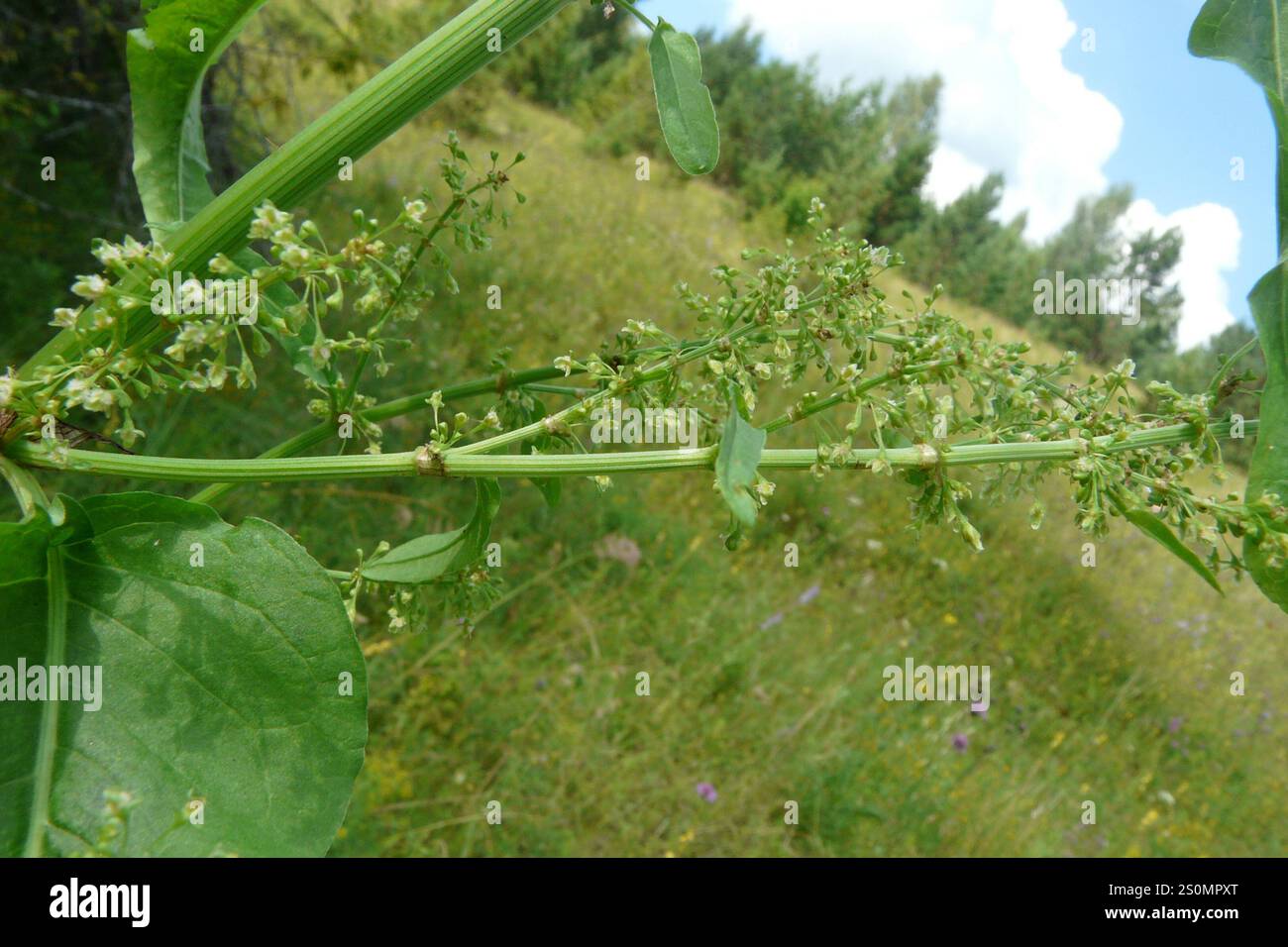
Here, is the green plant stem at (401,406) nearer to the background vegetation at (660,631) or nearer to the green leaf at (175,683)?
the green leaf at (175,683)

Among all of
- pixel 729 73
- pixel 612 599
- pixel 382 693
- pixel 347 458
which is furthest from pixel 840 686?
pixel 729 73

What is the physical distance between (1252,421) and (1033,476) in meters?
0.28

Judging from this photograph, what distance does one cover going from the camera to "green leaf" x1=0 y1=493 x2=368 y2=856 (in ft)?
2.86

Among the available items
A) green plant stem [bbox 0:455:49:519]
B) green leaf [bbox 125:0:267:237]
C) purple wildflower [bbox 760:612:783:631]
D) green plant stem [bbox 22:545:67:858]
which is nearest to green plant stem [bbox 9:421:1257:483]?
green plant stem [bbox 0:455:49:519]

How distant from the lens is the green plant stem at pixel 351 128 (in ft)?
2.98

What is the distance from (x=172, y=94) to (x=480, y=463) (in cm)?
72

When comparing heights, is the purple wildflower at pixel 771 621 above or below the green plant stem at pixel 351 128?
below

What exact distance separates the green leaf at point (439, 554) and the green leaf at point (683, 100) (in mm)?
480

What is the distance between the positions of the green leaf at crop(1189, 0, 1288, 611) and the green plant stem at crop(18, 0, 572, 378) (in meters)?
0.79

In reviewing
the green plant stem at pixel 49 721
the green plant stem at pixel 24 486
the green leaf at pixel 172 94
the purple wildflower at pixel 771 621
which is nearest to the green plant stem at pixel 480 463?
the green plant stem at pixel 24 486

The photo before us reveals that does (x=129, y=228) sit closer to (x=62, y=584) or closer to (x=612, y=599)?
(x=612, y=599)

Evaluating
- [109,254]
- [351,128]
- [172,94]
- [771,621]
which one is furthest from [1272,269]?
[771,621]

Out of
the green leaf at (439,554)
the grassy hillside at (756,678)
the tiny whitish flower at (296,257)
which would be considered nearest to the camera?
the tiny whitish flower at (296,257)

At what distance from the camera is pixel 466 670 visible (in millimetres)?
4477
